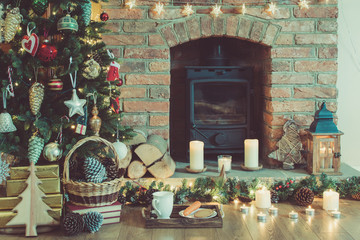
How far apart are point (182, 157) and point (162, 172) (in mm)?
570

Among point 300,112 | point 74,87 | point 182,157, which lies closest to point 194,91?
point 182,157

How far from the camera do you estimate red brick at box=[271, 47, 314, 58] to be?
313cm

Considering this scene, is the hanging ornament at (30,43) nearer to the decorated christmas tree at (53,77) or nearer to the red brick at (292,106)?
the decorated christmas tree at (53,77)

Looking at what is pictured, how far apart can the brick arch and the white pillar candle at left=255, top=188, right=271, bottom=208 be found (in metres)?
1.06

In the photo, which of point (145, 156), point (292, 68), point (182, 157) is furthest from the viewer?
point (182, 157)

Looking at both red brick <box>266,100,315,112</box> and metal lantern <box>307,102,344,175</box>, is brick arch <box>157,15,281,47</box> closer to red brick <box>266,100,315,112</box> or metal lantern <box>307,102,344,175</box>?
red brick <box>266,100,315,112</box>

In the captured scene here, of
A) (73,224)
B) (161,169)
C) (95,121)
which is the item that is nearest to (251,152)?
(161,169)

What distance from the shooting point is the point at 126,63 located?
10.2ft

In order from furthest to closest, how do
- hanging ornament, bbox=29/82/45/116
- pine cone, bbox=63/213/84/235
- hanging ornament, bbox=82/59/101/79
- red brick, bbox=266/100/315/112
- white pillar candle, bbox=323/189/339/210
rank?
red brick, bbox=266/100/315/112
white pillar candle, bbox=323/189/339/210
hanging ornament, bbox=82/59/101/79
hanging ornament, bbox=29/82/45/116
pine cone, bbox=63/213/84/235

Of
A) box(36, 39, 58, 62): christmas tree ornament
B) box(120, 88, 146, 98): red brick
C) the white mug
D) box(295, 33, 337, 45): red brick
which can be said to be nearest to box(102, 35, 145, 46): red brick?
box(120, 88, 146, 98): red brick

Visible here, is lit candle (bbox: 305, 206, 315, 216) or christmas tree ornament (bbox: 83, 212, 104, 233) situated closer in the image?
christmas tree ornament (bbox: 83, 212, 104, 233)

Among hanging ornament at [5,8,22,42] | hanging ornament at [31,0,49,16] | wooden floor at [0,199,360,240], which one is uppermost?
hanging ornament at [31,0,49,16]

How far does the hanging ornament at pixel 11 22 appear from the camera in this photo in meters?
2.35

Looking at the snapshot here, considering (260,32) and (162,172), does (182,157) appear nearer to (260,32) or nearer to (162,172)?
(162,172)
